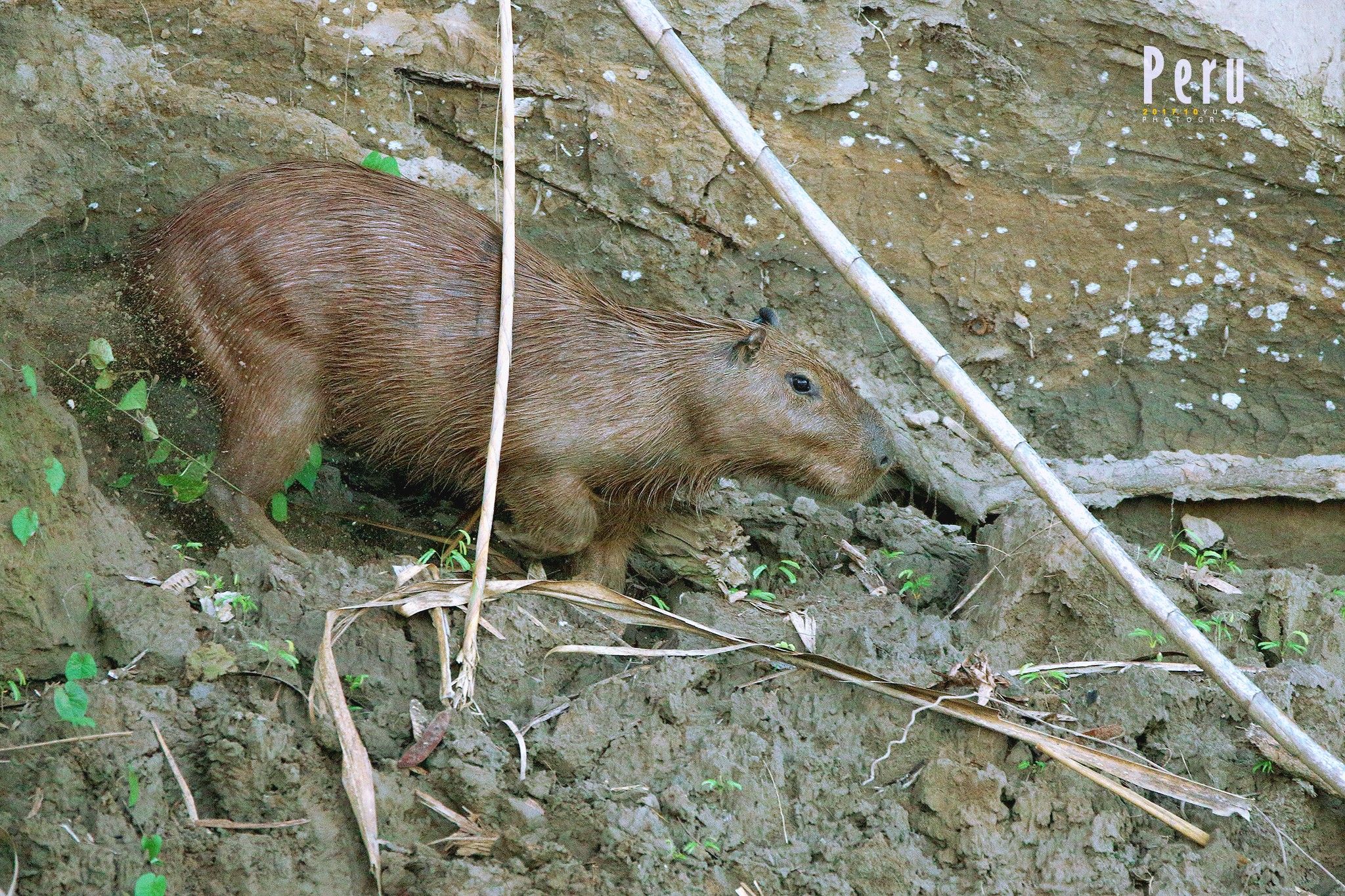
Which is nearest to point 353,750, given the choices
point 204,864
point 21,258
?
point 204,864

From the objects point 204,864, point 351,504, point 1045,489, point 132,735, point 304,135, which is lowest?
point 351,504

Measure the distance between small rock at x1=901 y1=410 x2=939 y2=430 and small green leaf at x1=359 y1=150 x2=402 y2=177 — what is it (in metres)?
2.58

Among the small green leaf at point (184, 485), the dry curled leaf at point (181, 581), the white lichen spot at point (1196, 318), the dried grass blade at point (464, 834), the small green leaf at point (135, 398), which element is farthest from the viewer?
the white lichen spot at point (1196, 318)

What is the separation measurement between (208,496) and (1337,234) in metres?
4.88

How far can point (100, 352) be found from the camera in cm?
430

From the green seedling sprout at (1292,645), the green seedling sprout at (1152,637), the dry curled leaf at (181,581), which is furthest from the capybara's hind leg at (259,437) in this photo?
the green seedling sprout at (1292,645)

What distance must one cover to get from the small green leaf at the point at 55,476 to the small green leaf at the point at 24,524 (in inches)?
4.0

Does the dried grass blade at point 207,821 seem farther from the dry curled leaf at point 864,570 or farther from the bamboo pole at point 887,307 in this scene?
the dry curled leaf at point 864,570

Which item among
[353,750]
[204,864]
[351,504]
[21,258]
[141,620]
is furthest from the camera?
[351,504]

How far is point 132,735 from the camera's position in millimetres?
3123

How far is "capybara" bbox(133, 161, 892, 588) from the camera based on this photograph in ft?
15.1

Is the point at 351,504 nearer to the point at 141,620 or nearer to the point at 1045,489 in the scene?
the point at 141,620

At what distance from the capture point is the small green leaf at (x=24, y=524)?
11.1 ft

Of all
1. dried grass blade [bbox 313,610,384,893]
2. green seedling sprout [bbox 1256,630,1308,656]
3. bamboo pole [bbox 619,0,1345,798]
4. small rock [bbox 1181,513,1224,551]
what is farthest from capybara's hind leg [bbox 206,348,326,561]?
small rock [bbox 1181,513,1224,551]
